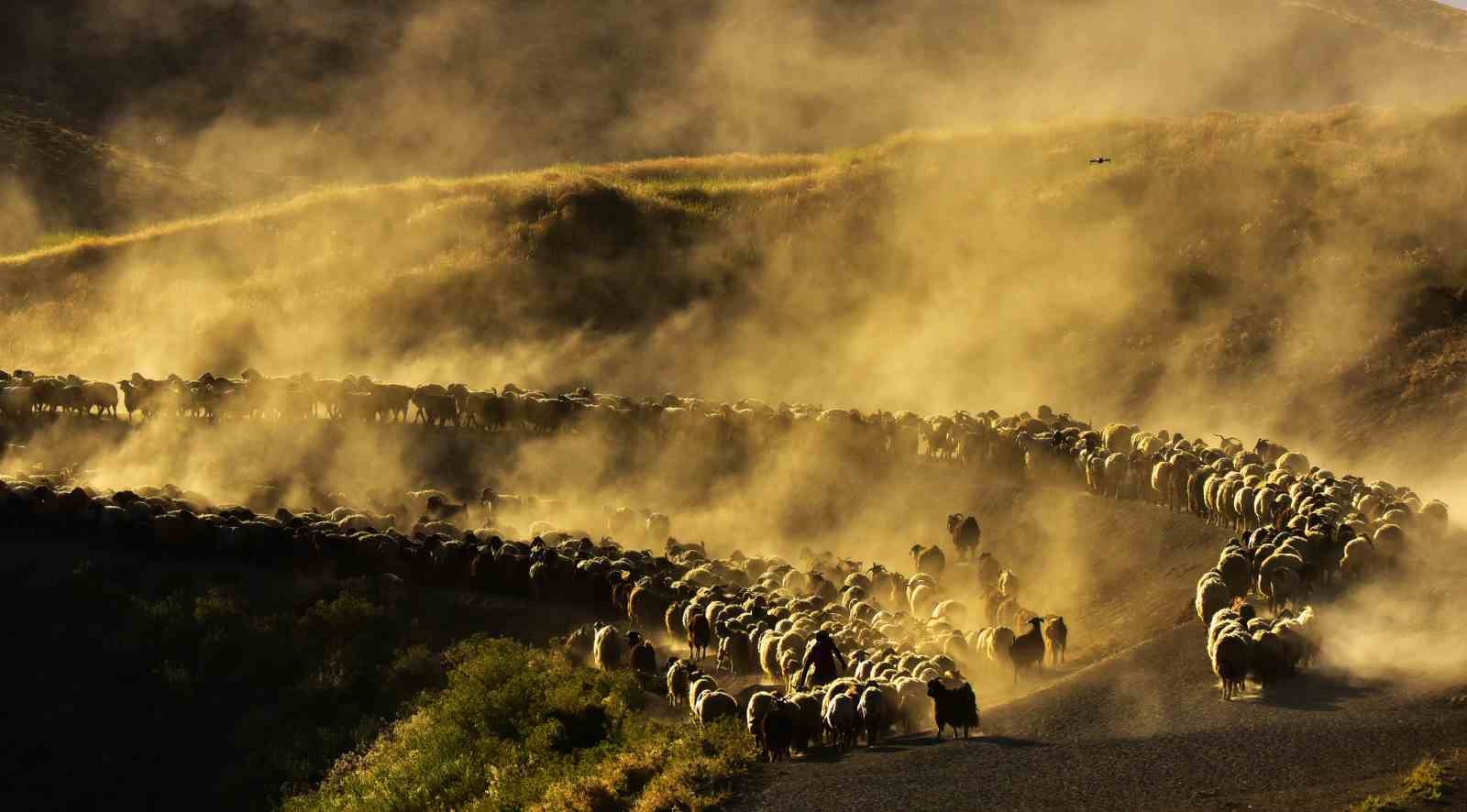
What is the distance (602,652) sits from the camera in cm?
3192

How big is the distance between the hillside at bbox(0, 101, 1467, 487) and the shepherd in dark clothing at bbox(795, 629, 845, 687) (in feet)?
87.3

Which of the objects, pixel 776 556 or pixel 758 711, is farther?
pixel 776 556

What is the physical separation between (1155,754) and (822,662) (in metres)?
6.63

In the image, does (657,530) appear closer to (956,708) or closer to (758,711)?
(758,711)

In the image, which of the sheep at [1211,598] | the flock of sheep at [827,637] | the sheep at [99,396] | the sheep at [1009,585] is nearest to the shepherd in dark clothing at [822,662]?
the flock of sheep at [827,637]

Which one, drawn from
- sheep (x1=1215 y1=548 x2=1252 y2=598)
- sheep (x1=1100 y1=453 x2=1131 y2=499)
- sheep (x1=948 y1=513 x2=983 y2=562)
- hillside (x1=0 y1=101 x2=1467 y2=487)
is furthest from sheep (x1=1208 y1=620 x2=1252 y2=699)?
hillside (x1=0 y1=101 x2=1467 y2=487)

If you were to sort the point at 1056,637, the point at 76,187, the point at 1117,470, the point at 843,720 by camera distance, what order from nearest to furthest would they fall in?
the point at 843,720 < the point at 1056,637 < the point at 1117,470 < the point at 76,187

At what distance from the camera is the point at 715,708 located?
2645 centimetres

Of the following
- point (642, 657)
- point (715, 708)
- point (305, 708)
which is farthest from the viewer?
point (305, 708)

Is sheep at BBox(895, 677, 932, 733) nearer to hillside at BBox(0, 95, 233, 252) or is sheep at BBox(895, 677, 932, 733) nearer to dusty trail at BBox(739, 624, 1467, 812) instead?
dusty trail at BBox(739, 624, 1467, 812)

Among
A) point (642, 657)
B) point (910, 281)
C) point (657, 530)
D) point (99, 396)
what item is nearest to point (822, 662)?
point (642, 657)

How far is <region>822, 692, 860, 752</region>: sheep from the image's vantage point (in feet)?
80.5

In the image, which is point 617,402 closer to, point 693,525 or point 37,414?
point 693,525

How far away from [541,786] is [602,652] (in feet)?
21.1
